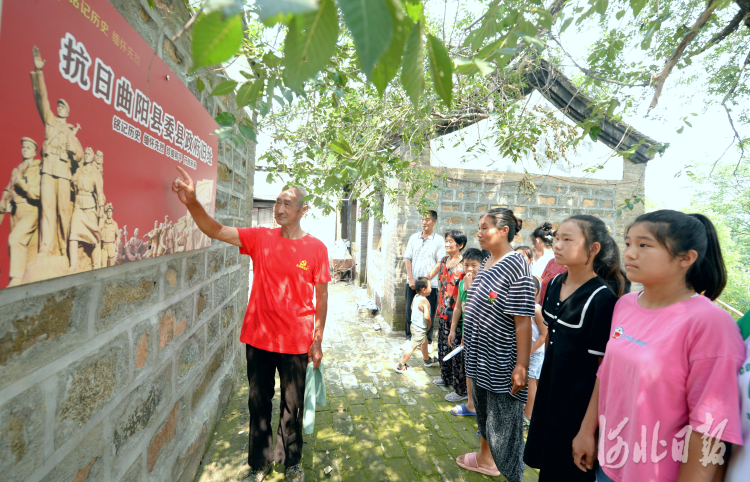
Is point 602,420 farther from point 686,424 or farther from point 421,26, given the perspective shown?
point 421,26

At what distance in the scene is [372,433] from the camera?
117 inches

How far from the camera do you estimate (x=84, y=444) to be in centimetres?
118

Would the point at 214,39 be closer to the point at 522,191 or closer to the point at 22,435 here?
the point at 22,435

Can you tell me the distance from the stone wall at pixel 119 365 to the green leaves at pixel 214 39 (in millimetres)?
273

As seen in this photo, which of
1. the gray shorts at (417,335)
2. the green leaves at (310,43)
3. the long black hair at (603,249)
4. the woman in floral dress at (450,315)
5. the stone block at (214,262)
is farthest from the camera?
the gray shorts at (417,335)

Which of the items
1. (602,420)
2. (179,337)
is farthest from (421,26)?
(179,337)

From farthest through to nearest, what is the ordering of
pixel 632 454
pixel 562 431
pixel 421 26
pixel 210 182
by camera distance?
pixel 210 182 → pixel 562 431 → pixel 632 454 → pixel 421 26

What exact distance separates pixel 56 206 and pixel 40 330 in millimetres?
342

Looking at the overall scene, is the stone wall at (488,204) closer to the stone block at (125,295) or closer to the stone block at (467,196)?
the stone block at (467,196)

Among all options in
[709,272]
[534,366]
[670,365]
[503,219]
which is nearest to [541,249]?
[534,366]

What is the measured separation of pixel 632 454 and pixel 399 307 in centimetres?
447

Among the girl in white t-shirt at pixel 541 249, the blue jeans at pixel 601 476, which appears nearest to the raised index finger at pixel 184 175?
the blue jeans at pixel 601 476

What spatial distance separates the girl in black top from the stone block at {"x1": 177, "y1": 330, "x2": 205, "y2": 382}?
1.99 m

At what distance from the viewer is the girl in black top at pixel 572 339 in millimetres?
1689
